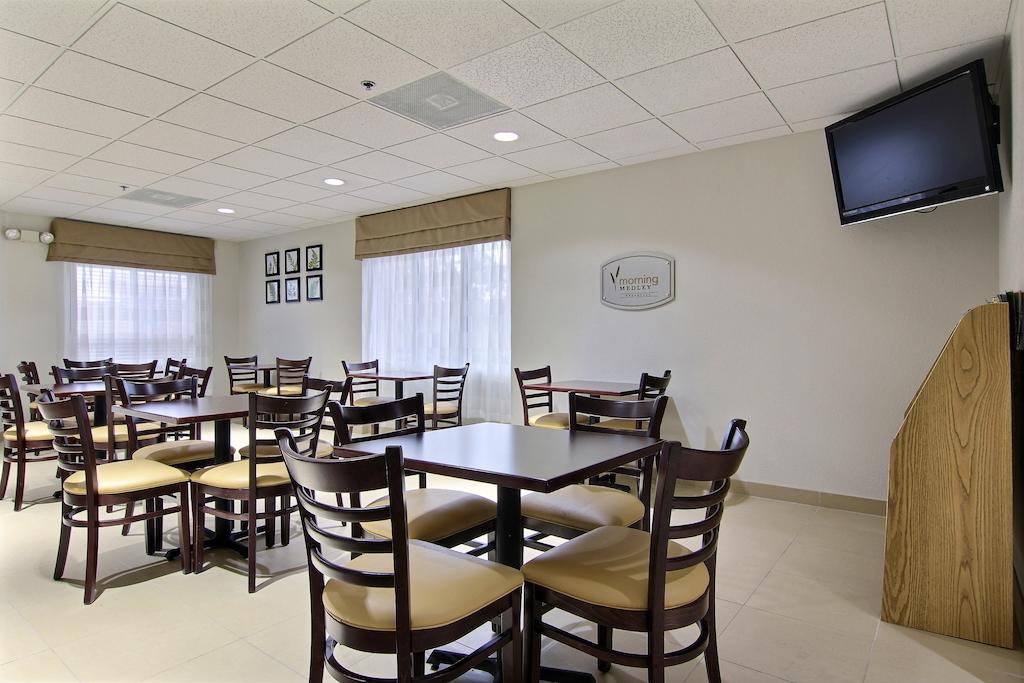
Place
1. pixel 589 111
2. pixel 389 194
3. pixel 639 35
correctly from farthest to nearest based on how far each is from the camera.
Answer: pixel 389 194 → pixel 589 111 → pixel 639 35

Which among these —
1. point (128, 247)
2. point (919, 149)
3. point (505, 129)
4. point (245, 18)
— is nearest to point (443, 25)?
point (245, 18)

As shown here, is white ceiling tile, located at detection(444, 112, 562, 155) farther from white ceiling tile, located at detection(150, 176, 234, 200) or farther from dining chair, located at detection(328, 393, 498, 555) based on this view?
white ceiling tile, located at detection(150, 176, 234, 200)

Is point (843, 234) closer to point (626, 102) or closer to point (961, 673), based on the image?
point (626, 102)

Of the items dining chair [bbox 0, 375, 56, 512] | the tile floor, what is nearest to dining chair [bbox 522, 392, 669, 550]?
the tile floor

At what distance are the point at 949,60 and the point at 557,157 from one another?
105 inches

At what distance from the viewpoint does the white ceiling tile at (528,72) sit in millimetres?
3129

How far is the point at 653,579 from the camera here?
61.5 inches

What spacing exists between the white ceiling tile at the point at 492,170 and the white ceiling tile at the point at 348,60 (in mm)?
1654

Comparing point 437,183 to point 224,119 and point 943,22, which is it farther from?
point 943,22

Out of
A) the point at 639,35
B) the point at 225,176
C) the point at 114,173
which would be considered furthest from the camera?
the point at 225,176

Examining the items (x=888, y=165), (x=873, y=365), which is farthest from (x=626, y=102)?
(x=873, y=365)

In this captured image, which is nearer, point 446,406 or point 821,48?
point 821,48

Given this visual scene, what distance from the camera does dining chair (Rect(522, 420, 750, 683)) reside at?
1555 millimetres

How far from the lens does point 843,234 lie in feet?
13.7
